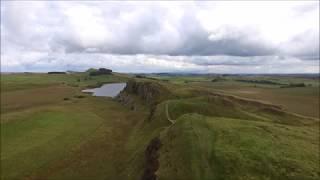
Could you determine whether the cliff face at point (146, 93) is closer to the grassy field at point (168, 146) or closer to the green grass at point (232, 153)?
the grassy field at point (168, 146)

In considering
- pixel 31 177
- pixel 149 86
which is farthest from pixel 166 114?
pixel 149 86

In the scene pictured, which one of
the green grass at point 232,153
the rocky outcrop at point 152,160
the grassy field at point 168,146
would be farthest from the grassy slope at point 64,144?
the green grass at point 232,153

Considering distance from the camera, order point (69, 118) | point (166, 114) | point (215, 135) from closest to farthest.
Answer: point (215, 135), point (166, 114), point (69, 118)

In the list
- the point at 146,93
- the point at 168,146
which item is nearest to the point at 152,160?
the point at 168,146

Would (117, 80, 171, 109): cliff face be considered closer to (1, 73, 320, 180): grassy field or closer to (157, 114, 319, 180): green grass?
(1, 73, 320, 180): grassy field

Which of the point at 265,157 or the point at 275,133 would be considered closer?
the point at 265,157

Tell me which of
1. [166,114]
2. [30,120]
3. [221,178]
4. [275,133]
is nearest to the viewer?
[221,178]

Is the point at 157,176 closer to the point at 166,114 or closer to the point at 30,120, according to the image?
the point at 166,114

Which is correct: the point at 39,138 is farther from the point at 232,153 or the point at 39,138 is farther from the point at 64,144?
the point at 232,153
